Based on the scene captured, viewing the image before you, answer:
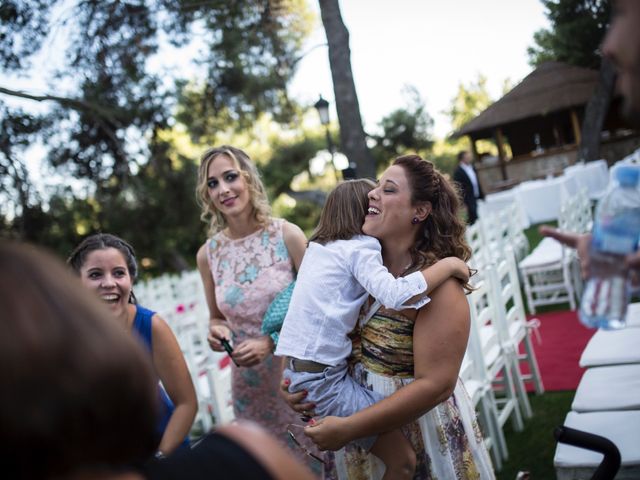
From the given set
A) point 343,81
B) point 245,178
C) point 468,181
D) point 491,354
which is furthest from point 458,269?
point 468,181

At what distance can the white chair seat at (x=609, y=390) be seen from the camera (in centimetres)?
294

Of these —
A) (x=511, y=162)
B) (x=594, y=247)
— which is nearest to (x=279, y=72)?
(x=511, y=162)

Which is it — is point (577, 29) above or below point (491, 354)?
above

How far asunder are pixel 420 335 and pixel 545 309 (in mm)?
6600

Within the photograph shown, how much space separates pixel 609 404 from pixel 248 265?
1.89m

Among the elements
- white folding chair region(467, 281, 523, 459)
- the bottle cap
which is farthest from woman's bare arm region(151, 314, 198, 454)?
white folding chair region(467, 281, 523, 459)

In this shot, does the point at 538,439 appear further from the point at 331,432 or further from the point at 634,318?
the point at 331,432

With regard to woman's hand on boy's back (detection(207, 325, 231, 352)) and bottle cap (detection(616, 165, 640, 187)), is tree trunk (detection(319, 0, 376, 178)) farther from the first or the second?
bottle cap (detection(616, 165, 640, 187))

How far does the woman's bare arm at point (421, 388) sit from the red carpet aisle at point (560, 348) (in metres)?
3.69

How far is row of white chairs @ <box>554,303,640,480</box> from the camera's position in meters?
2.54

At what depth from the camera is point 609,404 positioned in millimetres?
2943

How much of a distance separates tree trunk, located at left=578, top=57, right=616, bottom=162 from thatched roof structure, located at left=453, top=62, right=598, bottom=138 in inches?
102

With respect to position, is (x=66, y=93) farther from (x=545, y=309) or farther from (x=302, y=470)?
(x=302, y=470)

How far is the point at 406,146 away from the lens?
30.5m
